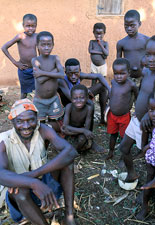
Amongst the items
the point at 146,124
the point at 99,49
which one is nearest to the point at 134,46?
the point at 99,49

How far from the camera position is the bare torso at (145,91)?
2.54 m

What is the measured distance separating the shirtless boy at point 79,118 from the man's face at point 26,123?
1129 mm

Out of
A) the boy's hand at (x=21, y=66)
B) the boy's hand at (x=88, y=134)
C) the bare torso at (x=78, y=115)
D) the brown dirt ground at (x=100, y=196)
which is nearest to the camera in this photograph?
the brown dirt ground at (x=100, y=196)

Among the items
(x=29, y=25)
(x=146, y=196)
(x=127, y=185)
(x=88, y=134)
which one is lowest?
(x=127, y=185)

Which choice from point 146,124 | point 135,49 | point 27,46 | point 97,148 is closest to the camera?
point 146,124

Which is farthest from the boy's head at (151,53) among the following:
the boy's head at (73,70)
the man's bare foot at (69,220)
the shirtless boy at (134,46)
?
the shirtless boy at (134,46)

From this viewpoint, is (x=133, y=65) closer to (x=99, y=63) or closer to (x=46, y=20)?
(x=99, y=63)

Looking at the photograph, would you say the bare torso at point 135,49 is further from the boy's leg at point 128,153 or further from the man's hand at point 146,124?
the man's hand at point 146,124

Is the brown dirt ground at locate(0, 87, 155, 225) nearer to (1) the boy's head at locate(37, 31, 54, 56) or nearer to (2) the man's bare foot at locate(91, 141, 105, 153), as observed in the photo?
(2) the man's bare foot at locate(91, 141, 105, 153)

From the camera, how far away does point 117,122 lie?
3.39 metres

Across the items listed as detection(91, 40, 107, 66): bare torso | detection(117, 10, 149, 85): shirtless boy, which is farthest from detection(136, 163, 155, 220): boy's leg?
detection(91, 40, 107, 66): bare torso

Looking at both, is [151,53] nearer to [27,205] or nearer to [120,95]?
[120,95]

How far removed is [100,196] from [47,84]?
1809 millimetres

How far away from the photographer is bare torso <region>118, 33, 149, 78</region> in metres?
Result: 4.32
